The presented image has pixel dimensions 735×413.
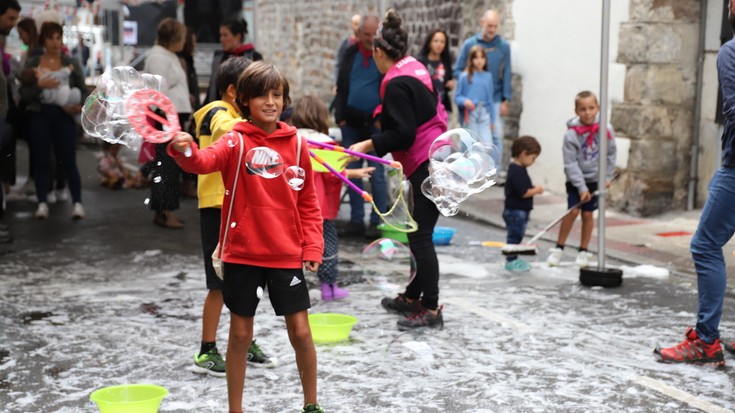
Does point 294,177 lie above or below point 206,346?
above

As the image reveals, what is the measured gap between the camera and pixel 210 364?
17.4ft

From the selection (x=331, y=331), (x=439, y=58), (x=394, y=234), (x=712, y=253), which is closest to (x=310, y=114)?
(x=394, y=234)

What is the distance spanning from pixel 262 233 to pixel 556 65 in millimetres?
7846

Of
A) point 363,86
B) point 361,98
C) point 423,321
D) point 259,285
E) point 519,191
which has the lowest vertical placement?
point 423,321

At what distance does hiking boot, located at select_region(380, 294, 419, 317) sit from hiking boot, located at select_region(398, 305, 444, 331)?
163 millimetres

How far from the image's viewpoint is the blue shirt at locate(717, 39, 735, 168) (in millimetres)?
5195

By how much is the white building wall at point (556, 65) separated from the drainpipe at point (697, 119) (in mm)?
660

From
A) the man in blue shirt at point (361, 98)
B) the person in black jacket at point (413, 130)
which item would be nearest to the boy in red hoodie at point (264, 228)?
the person in black jacket at point (413, 130)

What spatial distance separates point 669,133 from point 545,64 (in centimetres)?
204

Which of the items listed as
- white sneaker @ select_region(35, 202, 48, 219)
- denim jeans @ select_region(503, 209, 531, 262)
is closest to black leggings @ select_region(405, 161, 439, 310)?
denim jeans @ select_region(503, 209, 531, 262)

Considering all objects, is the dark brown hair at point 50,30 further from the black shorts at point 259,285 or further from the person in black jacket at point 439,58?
the black shorts at point 259,285

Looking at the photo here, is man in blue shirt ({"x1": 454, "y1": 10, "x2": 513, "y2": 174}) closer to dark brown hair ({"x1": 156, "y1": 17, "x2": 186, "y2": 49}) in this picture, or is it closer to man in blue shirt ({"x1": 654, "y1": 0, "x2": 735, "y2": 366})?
dark brown hair ({"x1": 156, "y1": 17, "x2": 186, "y2": 49})

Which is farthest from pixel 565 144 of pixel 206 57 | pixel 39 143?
pixel 206 57

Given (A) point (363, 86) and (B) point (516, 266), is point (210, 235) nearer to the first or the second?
(B) point (516, 266)
